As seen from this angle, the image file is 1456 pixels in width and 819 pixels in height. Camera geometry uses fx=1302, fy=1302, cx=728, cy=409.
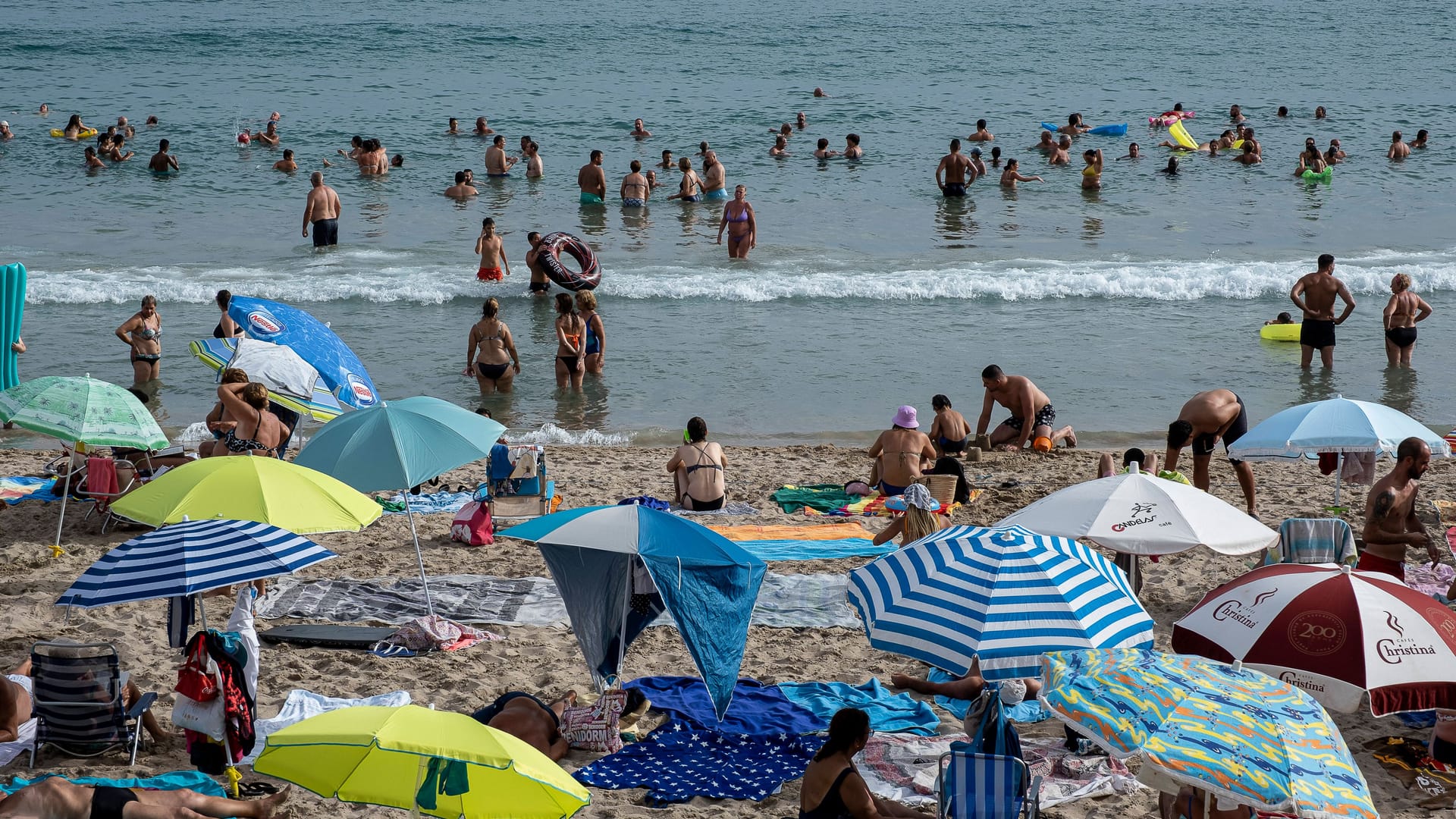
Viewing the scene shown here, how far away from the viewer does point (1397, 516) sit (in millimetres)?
7031

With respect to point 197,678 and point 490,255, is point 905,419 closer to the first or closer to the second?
point 197,678

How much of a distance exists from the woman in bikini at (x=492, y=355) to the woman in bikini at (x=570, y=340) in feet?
1.53

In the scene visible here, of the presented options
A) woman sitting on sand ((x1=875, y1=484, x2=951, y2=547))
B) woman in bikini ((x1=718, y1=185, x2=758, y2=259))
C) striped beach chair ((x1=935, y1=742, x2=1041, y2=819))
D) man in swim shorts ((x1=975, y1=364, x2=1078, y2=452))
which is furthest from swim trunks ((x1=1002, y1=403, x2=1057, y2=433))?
woman in bikini ((x1=718, y1=185, x2=758, y2=259))

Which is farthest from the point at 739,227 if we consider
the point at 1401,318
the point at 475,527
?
the point at 475,527

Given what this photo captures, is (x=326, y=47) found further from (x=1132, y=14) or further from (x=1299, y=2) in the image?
(x=1299, y=2)

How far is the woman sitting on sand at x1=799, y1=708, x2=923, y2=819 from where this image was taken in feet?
15.6

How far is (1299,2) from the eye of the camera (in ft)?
143

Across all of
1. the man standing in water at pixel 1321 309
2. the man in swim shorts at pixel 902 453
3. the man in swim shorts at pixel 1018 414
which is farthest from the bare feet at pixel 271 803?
the man standing in water at pixel 1321 309

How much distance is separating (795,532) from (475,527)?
2132 millimetres

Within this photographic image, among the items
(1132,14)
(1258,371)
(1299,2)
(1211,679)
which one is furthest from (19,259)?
(1299,2)

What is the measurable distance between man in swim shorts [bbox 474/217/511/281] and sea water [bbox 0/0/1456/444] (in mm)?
238

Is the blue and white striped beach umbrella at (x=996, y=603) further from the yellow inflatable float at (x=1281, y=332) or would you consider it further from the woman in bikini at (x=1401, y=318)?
the yellow inflatable float at (x=1281, y=332)

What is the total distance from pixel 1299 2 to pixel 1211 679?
1786 inches

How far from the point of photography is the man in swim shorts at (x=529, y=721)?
5676 millimetres
